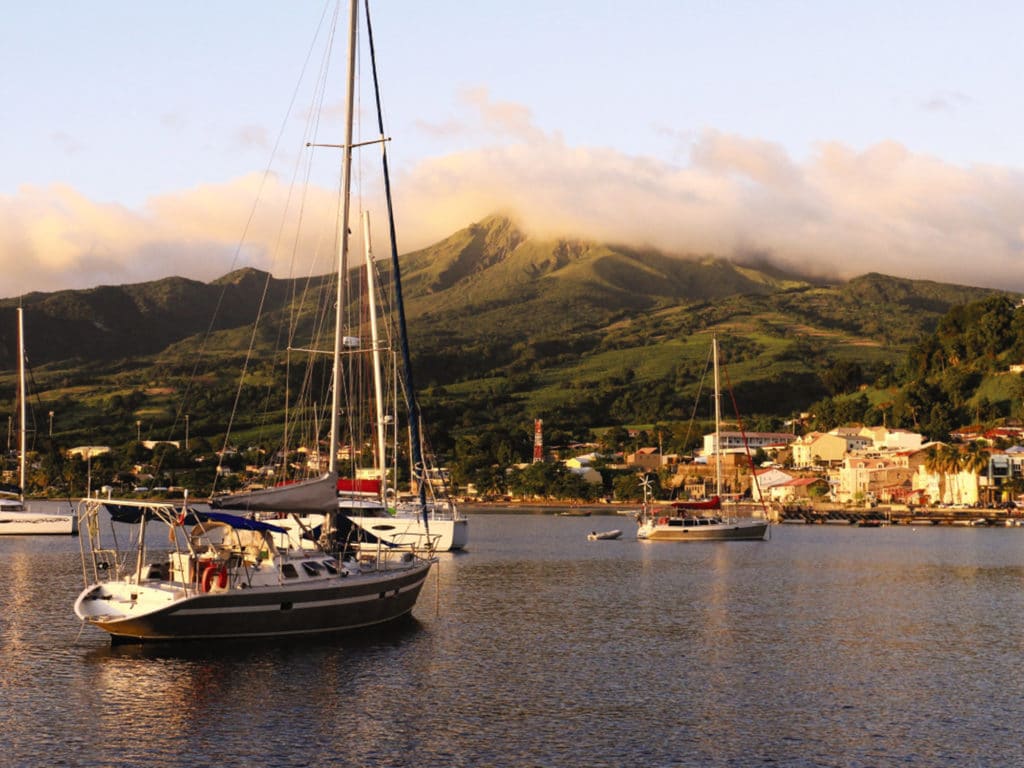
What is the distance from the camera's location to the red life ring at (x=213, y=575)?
128ft

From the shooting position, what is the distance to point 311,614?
135 feet

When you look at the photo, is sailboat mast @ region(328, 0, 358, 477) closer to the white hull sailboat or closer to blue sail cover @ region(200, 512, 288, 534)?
blue sail cover @ region(200, 512, 288, 534)

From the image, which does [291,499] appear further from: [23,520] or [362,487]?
[23,520]

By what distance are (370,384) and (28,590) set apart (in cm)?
3043

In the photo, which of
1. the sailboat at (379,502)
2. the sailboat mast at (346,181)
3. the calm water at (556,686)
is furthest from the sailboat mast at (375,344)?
the sailboat mast at (346,181)

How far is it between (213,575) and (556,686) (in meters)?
11.3

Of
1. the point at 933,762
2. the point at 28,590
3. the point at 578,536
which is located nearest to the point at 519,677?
the point at 933,762

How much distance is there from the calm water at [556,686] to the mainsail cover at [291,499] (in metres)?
4.53

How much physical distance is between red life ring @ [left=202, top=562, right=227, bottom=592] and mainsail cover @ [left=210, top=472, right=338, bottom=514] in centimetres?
222

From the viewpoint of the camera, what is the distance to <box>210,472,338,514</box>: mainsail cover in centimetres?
4075

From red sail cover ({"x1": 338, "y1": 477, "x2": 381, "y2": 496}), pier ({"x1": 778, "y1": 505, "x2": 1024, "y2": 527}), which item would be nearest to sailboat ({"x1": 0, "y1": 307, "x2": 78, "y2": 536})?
red sail cover ({"x1": 338, "y1": 477, "x2": 381, "y2": 496})

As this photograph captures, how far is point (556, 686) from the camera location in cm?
3638

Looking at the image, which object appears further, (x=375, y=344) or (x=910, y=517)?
(x=910, y=517)

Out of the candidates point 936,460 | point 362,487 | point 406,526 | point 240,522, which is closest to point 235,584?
point 240,522
